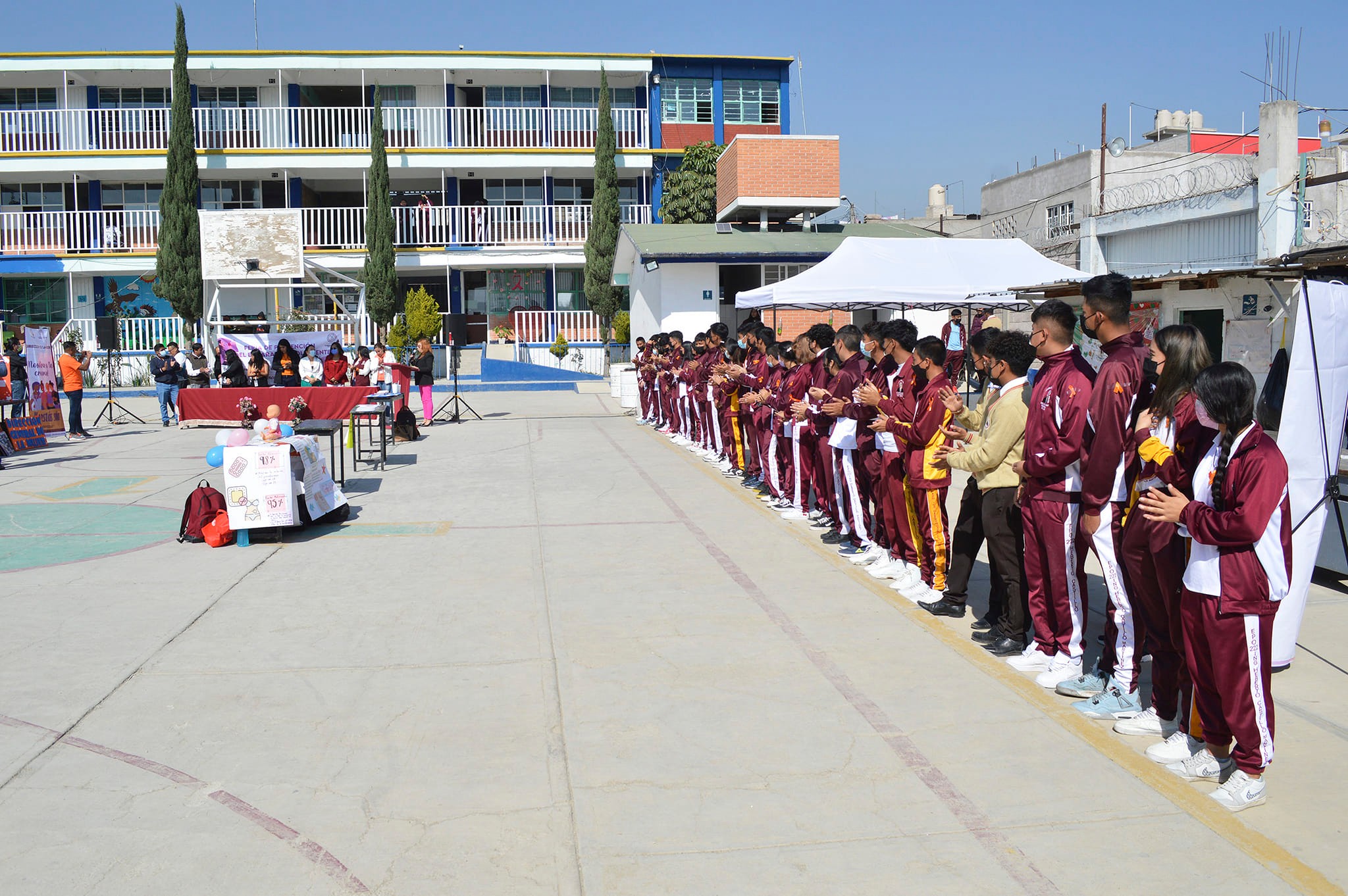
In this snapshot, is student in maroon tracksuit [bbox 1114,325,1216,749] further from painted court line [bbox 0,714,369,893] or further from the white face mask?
painted court line [bbox 0,714,369,893]

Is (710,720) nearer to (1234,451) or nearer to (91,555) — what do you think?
(1234,451)

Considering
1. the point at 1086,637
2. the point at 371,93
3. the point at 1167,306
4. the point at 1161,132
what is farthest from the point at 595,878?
the point at 1161,132

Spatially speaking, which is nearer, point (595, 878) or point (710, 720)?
point (595, 878)

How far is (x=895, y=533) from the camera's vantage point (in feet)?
27.2

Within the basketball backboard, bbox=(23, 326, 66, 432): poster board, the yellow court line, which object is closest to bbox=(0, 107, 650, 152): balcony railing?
the basketball backboard

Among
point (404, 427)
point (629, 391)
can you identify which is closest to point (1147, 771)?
point (404, 427)

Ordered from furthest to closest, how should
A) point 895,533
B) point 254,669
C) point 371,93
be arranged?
point 371,93 → point 895,533 → point 254,669

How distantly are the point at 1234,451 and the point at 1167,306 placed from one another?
8771mm

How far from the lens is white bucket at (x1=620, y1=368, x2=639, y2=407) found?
26.0m

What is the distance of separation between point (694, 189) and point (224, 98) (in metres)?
17.4

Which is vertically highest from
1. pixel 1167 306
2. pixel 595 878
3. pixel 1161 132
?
pixel 1161 132

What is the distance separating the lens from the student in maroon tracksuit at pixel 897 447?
25.1 ft

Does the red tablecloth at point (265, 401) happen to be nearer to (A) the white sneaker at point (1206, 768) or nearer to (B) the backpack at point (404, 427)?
(B) the backpack at point (404, 427)

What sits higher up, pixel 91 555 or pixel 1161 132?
pixel 1161 132
